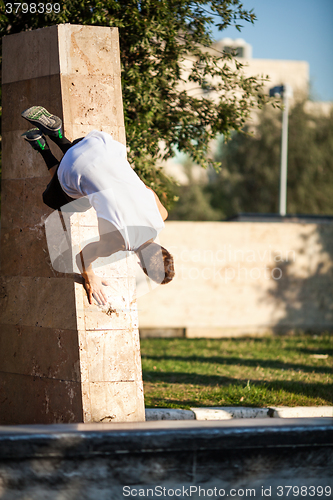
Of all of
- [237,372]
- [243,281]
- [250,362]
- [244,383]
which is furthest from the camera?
[243,281]

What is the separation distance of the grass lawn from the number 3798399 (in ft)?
16.6

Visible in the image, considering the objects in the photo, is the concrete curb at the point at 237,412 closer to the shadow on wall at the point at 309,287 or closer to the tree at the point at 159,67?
the tree at the point at 159,67

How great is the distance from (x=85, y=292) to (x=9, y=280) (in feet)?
3.29

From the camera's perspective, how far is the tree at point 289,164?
1008 inches

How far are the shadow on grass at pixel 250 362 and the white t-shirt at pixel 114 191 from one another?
4.97 meters

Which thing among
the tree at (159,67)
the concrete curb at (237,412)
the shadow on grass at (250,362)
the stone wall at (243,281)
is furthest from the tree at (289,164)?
the concrete curb at (237,412)

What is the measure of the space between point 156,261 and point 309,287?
9427 millimetres

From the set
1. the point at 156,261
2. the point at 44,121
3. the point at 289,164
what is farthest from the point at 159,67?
the point at 289,164

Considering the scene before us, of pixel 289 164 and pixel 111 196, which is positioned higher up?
pixel 289 164

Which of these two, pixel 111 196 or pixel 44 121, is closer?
pixel 111 196

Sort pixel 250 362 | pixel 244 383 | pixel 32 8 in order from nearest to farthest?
pixel 32 8
pixel 244 383
pixel 250 362

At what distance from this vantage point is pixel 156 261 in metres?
3.62

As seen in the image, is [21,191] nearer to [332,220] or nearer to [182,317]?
[182,317]

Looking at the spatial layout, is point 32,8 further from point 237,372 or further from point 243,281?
point 243,281
